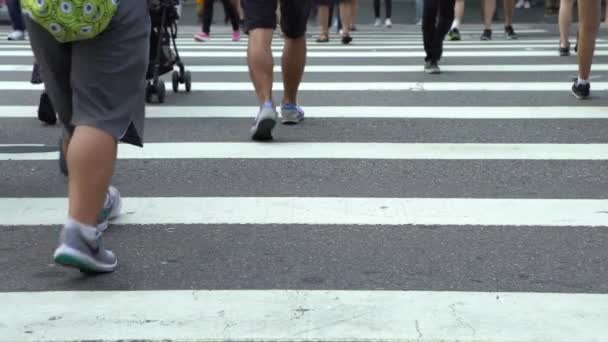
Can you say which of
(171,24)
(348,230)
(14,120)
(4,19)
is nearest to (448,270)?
(348,230)

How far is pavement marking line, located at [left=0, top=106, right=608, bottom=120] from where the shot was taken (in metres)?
7.64

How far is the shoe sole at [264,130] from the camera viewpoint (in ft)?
21.5

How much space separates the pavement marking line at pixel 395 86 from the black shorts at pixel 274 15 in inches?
80.9

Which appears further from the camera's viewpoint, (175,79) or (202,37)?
(202,37)

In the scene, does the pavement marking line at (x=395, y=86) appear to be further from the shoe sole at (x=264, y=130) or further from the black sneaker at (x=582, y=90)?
the shoe sole at (x=264, y=130)

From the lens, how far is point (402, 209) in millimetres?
5027

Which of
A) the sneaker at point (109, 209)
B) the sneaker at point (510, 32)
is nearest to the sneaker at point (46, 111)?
the sneaker at point (109, 209)

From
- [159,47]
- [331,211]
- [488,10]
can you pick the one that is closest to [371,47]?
[488,10]

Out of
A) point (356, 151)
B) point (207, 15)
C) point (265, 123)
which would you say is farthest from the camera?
point (207, 15)

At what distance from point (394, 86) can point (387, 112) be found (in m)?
1.48

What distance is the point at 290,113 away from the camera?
23.8 ft

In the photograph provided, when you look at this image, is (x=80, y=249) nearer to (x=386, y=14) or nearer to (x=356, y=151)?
(x=356, y=151)

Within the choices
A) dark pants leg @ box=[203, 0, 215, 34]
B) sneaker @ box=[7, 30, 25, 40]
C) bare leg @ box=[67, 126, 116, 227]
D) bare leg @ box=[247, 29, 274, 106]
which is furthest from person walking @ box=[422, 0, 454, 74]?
sneaker @ box=[7, 30, 25, 40]

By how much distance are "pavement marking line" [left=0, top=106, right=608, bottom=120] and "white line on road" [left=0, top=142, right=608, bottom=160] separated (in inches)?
42.3
